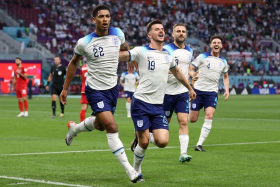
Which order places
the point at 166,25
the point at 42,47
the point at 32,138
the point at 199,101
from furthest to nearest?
1. the point at 166,25
2. the point at 42,47
3. the point at 32,138
4. the point at 199,101

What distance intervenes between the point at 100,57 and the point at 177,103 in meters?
3.29

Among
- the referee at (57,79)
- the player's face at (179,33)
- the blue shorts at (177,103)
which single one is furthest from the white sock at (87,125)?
the referee at (57,79)

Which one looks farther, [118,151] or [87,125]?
[87,125]

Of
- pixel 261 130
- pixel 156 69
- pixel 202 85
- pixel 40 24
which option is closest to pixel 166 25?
pixel 40 24

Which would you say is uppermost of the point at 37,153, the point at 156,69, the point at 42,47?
the point at 156,69

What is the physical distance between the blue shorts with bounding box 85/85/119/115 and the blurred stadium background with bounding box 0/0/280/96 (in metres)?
42.6

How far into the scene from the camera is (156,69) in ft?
29.7

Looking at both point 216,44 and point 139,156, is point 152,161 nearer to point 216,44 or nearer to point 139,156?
point 139,156

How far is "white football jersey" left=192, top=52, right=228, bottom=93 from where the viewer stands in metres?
13.8

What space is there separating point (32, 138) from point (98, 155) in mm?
4363

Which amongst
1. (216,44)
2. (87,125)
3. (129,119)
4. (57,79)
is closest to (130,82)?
(57,79)

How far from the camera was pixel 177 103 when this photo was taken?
1166 cm

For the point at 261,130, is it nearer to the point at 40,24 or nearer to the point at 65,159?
the point at 65,159

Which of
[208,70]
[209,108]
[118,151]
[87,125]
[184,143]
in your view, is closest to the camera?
[118,151]
